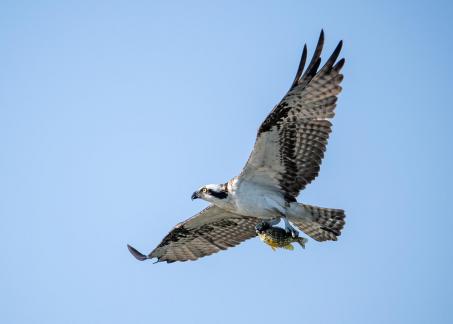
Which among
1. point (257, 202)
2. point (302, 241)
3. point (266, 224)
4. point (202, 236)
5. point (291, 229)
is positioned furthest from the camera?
point (202, 236)

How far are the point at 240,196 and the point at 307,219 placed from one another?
1184mm

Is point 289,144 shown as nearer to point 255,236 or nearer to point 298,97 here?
point 298,97

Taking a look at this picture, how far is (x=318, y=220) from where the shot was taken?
1296 centimetres

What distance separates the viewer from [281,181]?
13.0 meters

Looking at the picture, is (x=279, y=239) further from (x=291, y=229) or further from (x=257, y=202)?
(x=257, y=202)

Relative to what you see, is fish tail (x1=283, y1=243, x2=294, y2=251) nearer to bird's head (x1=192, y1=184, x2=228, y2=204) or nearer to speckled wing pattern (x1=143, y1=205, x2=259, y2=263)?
bird's head (x1=192, y1=184, x2=228, y2=204)

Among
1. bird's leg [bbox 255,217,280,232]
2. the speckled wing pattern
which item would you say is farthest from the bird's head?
the speckled wing pattern

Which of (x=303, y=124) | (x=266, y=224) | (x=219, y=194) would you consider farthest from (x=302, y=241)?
(x=303, y=124)

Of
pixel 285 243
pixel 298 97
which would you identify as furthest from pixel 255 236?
pixel 298 97

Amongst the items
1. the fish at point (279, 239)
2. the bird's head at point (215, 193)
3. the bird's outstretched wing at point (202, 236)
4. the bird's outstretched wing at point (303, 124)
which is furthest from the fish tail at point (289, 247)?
the bird's outstretched wing at point (202, 236)

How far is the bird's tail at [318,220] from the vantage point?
12.8 meters

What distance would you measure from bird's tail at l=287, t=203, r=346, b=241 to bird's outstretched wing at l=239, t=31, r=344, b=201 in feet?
1.88

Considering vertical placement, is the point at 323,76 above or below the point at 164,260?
above

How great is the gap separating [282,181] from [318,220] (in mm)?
874
